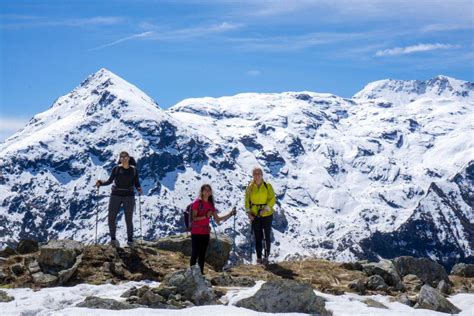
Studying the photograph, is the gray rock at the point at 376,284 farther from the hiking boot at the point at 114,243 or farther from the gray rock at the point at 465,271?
the hiking boot at the point at 114,243

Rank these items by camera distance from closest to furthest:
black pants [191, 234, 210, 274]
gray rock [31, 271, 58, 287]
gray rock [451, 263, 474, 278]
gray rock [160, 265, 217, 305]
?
gray rock [160, 265, 217, 305], gray rock [31, 271, 58, 287], black pants [191, 234, 210, 274], gray rock [451, 263, 474, 278]

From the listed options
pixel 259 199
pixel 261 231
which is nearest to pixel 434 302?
pixel 261 231

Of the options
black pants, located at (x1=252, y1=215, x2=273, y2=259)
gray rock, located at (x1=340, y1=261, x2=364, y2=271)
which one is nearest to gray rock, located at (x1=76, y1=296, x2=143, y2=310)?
black pants, located at (x1=252, y1=215, x2=273, y2=259)

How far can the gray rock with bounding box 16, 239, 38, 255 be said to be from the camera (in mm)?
23653

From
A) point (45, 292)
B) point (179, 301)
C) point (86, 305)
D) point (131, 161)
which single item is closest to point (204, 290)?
point (179, 301)

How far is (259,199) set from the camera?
75.6 ft

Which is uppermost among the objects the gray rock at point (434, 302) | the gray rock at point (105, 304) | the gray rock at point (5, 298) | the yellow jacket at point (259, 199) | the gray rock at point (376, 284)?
the yellow jacket at point (259, 199)

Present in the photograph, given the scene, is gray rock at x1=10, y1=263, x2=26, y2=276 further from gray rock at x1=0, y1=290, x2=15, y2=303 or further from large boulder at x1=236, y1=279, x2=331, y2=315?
large boulder at x1=236, y1=279, x2=331, y2=315

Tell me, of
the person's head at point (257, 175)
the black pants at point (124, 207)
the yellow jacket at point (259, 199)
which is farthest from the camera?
the black pants at point (124, 207)

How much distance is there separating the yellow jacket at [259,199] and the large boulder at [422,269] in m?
5.45

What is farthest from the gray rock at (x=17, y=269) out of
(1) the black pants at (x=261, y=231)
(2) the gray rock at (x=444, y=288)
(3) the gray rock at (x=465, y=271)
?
(3) the gray rock at (x=465, y=271)

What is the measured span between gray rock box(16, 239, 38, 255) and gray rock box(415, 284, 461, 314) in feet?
47.3

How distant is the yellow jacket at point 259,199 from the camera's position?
23.0 metres

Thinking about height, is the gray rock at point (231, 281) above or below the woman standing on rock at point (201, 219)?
below
